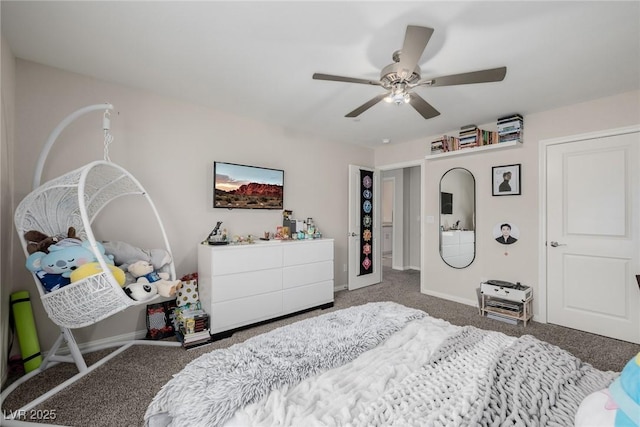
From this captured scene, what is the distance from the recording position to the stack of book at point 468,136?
11.7ft

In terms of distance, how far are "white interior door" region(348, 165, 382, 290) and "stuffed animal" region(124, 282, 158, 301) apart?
2.98m

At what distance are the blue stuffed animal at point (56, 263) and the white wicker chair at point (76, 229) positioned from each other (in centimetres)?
7

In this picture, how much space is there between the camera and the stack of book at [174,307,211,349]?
8.32ft

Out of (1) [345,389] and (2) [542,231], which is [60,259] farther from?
(2) [542,231]

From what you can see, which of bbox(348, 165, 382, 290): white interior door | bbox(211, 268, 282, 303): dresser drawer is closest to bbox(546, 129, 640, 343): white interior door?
bbox(348, 165, 382, 290): white interior door

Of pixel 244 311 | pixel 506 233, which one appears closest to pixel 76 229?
pixel 244 311

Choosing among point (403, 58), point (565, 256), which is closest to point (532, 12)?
point (403, 58)

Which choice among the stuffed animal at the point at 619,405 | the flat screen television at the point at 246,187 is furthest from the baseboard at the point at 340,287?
the stuffed animal at the point at 619,405

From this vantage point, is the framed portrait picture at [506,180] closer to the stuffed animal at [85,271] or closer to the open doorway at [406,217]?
the open doorway at [406,217]

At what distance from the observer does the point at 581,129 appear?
115 inches

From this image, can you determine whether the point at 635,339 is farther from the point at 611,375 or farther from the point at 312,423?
the point at 312,423

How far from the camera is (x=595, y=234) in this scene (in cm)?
283

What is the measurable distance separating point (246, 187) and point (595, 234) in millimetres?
3848

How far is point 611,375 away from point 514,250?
253cm
